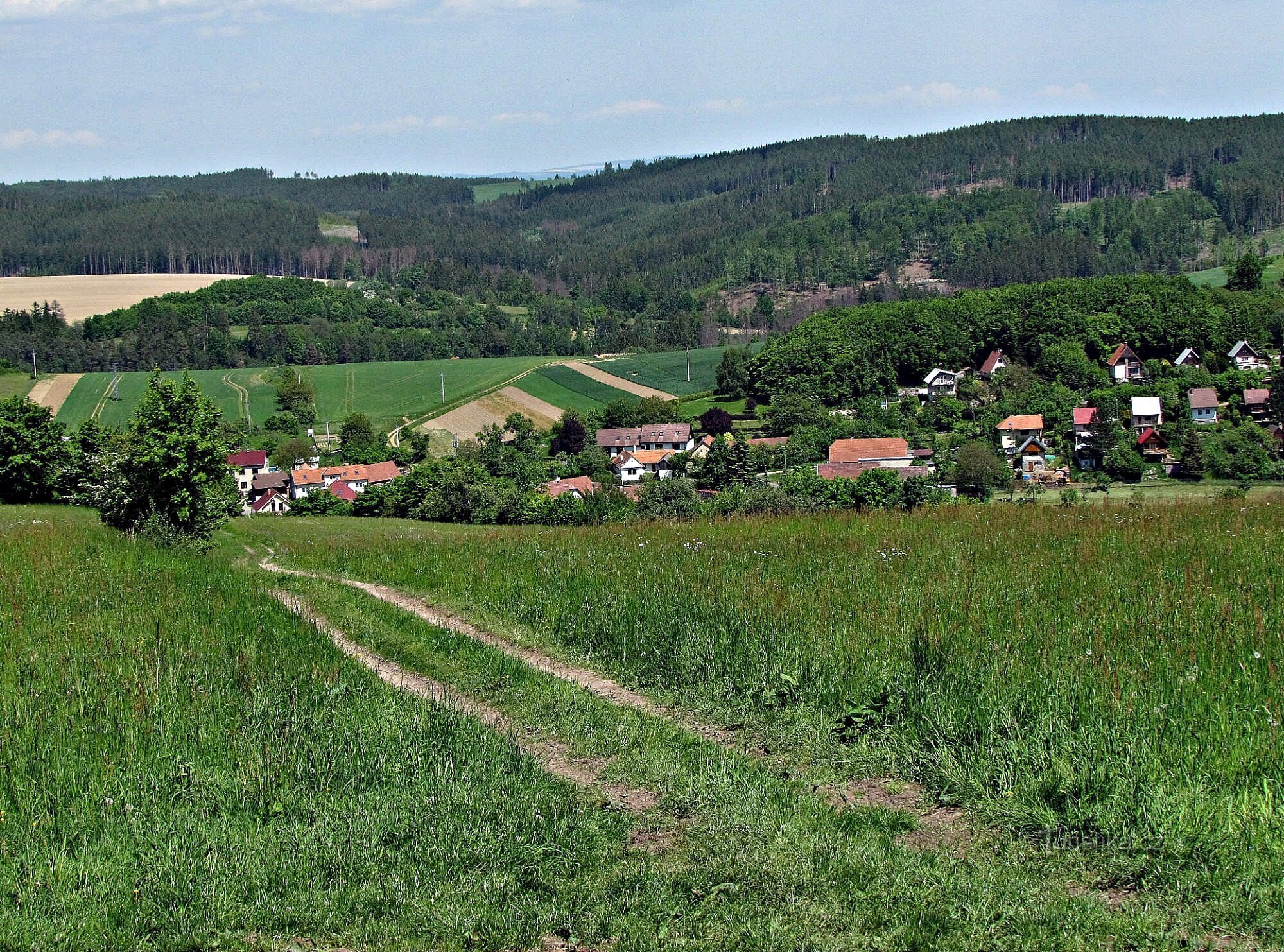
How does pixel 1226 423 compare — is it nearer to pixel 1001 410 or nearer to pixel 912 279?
pixel 1001 410

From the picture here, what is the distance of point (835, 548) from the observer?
45.9ft

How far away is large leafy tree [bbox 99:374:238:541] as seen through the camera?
24.4 meters

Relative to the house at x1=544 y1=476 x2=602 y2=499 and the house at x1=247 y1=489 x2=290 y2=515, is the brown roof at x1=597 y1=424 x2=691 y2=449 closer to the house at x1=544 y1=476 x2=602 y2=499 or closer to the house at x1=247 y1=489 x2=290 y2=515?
the house at x1=544 y1=476 x2=602 y2=499

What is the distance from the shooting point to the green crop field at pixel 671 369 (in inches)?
4215

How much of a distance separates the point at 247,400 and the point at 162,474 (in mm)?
79309

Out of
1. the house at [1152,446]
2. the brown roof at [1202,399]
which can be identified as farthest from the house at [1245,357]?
the house at [1152,446]

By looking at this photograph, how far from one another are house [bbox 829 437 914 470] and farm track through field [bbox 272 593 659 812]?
53393 mm

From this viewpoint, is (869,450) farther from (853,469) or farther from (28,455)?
(28,455)

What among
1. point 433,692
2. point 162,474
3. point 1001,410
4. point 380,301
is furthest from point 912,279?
point 433,692

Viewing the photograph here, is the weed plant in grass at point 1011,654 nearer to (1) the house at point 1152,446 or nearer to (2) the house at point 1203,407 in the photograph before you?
(1) the house at point 1152,446

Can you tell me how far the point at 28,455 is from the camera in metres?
42.5

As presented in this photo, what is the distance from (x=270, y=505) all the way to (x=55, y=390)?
4461 centimetres

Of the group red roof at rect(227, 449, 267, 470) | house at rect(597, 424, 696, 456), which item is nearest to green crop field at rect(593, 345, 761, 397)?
house at rect(597, 424, 696, 456)

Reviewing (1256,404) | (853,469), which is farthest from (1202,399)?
(853,469)
